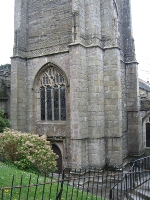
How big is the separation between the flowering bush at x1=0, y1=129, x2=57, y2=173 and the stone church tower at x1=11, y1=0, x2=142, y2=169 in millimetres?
2689

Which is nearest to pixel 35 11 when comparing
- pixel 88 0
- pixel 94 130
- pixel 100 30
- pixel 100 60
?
pixel 88 0

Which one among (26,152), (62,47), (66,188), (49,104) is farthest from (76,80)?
(66,188)

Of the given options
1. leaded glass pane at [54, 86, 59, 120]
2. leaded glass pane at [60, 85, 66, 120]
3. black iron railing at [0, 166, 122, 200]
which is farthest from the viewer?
leaded glass pane at [54, 86, 59, 120]

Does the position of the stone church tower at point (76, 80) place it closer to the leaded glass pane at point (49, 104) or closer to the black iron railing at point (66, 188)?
the leaded glass pane at point (49, 104)

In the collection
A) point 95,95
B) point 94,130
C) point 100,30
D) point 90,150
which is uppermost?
point 100,30

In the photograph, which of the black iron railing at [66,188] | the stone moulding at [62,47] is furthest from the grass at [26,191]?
the stone moulding at [62,47]

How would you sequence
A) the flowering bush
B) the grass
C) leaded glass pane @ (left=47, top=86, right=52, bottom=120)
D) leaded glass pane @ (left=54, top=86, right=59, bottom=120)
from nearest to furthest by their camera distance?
1. the grass
2. the flowering bush
3. leaded glass pane @ (left=54, top=86, right=59, bottom=120)
4. leaded glass pane @ (left=47, top=86, right=52, bottom=120)

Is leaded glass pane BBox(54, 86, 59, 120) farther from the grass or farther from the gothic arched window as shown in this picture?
the grass

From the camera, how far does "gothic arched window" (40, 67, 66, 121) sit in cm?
1458

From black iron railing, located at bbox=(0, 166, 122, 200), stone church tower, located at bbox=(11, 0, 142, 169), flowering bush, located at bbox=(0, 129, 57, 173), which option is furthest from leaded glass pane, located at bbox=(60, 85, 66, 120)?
black iron railing, located at bbox=(0, 166, 122, 200)

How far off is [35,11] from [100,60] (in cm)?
613

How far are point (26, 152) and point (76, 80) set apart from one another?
503cm

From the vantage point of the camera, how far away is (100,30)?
14.0 metres

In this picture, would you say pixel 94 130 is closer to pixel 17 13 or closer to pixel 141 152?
pixel 141 152
